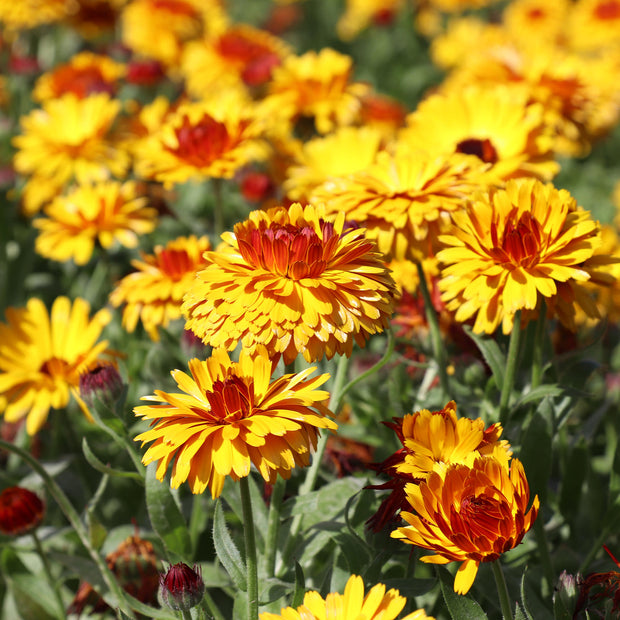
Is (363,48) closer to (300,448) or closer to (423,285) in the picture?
(423,285)

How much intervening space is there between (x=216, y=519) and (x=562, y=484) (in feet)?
2.76

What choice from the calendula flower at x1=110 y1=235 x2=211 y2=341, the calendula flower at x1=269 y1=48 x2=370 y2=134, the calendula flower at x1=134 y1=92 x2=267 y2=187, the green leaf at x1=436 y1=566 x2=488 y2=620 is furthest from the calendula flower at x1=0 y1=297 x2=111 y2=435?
the calendula flower at x1=269 y1=48 x2=370 y2=134

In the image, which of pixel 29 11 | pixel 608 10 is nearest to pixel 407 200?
pixel 29 11

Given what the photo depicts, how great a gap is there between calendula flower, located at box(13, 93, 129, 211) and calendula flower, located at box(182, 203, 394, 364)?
1.56m

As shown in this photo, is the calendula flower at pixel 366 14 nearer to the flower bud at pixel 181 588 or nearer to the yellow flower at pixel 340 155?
the yellow flower at pixel 340 155

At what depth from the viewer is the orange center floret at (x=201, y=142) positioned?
2.12 meters

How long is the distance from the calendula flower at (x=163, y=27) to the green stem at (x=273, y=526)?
10.7 ft

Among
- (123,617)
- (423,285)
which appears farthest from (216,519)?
(423,285)

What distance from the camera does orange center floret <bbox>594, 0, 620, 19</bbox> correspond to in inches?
185

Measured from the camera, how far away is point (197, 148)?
213 centimetres

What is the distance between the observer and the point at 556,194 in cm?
141

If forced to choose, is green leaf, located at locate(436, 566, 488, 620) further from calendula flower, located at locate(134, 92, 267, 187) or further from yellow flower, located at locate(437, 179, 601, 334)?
calendula flower, located at locate(134, 92, 267, 187)

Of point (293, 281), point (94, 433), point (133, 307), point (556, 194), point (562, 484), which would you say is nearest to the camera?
point (293, 281)

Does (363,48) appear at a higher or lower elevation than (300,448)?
lower
